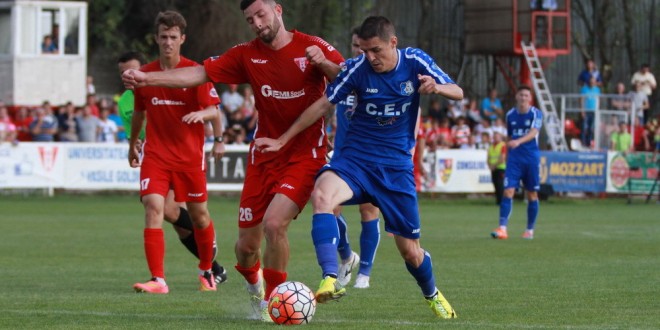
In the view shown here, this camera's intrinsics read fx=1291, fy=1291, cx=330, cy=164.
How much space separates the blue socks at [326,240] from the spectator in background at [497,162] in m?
20.7

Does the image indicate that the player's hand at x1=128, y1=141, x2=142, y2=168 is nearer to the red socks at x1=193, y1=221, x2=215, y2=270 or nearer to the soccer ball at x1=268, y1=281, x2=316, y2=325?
the red socks at x1=193, y1=221, x2=215, y2=270

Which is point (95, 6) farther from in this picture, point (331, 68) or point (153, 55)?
point (331, 68)

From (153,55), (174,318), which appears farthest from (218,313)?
(153,55)

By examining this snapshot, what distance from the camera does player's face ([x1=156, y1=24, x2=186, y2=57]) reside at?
11031 mm

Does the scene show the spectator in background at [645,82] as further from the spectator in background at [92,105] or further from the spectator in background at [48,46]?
the spectator in background at [48,46]

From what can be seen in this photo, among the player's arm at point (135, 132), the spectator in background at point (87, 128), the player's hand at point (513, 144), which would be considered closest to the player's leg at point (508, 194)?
the player's hand at point (513, 144)

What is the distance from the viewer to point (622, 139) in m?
32.8

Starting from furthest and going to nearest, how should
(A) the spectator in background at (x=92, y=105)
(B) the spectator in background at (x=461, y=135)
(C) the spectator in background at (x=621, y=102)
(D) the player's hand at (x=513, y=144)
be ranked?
(C) the spectator in background at (x=621, y=102), (B) the spectator in background at (x=461, y=135), (A) the spectator in background at (x=92, y=105), (D) the player's hand at (x=513, y=144)

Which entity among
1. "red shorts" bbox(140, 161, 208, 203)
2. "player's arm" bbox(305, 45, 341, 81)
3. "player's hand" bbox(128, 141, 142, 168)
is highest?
"player's arm" bbox(305, 45, 341, 81)

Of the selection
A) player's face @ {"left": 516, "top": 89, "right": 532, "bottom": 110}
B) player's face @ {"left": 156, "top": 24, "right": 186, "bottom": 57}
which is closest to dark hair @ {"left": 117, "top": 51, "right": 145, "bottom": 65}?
player's face @ {"left": 156, "top": 24, "right": 186, "bottom": 57}

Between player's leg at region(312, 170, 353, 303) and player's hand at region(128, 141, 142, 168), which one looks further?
player's hand at region(128, 141, 142, 168)

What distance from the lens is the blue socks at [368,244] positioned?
459 inches

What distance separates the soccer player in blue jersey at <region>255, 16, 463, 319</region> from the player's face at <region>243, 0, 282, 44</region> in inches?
22.5

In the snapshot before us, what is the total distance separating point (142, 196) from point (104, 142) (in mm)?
17454
